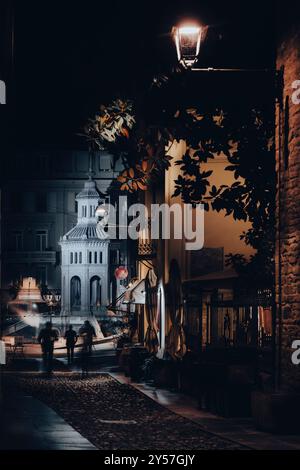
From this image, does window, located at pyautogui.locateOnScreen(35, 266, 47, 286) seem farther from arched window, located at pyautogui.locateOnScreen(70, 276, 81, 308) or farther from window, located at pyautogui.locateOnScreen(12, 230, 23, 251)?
arched window, located at pyautogui.locateOnScreen(70, 276, 81, 308)

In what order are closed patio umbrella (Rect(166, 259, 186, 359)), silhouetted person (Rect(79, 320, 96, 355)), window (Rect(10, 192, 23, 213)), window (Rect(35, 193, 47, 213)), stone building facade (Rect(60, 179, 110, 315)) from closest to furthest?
closed patio umbrella (Rect(166, 259, 186, 359))
silhouetted person (Rect(79, 320, 96, 355))
stone building facade (Rect(60, 179, 110, 315))
window (Rect(35, 193, 47, 213))
window (Rect(10, 192, 23, 213))

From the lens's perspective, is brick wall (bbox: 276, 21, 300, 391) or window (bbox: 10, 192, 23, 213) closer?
brick wall (bbox: 276, 21, 300, 391)

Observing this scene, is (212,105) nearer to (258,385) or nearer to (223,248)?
(258,385)

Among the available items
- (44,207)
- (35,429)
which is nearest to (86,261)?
(44,207)

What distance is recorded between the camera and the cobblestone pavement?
14.5m

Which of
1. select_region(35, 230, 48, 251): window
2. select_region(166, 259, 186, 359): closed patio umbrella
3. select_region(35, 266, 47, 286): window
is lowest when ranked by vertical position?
select_region(166, 259, 186, 359): closed patio umbrella

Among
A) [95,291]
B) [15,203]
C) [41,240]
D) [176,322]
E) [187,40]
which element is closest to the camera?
[187,40]

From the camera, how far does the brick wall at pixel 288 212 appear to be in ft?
50.8

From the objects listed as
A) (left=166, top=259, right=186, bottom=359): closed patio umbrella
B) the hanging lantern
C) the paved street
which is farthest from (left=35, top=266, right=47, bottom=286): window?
the hanging lantern

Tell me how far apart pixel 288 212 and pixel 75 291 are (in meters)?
91.4

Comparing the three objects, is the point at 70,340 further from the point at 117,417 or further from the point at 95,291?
the point at 95,291

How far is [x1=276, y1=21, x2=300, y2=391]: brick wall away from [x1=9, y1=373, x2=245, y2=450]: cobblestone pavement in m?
1.82

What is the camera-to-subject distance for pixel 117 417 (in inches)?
731

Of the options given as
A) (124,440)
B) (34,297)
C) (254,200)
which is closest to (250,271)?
(254,200)
